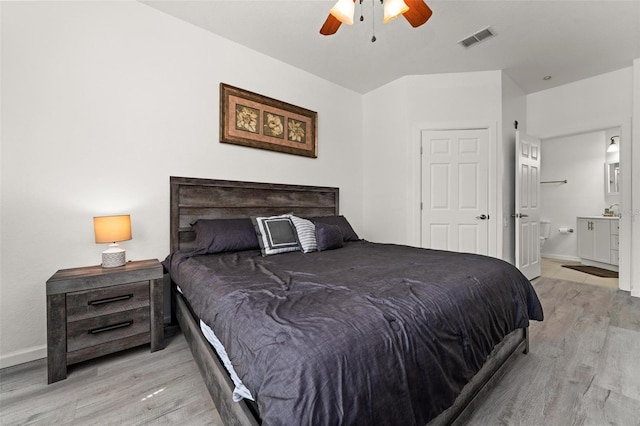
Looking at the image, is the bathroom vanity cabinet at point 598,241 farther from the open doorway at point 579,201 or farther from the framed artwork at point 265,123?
the framed artwork at point 265,123

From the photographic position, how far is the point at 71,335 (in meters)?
1.72

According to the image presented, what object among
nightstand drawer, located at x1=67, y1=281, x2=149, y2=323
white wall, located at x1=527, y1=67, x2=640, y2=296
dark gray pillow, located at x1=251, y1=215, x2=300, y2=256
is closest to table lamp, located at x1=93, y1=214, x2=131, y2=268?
nightstand drawer, located at x1=67, y1=281, x2=149, y2=323

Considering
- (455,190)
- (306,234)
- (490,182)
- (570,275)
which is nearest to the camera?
(306,234)

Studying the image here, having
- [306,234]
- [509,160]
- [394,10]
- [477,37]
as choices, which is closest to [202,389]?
[306,234]

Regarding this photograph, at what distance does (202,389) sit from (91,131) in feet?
6.71

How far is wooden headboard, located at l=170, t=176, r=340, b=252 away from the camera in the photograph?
8.19 ft

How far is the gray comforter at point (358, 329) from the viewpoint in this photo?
0.76 metres

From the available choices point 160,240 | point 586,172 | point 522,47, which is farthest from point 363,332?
point 586,172

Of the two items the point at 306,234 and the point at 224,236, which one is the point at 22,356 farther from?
the point at 306,234

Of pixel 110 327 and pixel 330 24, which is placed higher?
pixel 330 24

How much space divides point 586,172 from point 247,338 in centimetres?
702

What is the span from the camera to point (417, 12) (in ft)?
5.87

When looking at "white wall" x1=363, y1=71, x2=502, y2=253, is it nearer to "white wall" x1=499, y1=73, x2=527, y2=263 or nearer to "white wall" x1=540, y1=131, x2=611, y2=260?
"white wall" x1=499, y1=73, x2=527, y2=263

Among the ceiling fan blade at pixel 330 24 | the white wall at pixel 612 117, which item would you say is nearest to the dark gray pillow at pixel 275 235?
the ceiling fan blade at pixel 330 24
